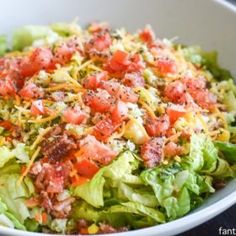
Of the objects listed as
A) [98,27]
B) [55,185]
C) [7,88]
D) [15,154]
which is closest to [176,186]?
Answer: [55,185]

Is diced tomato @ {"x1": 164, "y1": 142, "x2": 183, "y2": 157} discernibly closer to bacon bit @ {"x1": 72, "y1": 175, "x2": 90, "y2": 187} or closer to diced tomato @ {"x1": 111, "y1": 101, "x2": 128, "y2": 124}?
diced tomato @ {"x1": 111, "y1": 101, "x2": 128, "y2": 124}

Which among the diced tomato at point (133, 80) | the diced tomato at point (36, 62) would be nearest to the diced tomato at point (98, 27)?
the diced tomato at point (36, 62)

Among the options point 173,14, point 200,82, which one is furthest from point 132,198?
point 173,14

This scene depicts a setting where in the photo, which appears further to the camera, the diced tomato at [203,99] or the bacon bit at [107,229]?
the diced tomato at [203,99]

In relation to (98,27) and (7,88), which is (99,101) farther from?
(98,27)

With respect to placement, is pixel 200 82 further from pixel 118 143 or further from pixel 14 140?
pixel 14 140

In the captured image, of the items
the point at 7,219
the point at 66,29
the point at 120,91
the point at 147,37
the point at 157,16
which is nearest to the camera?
the point at 7,219

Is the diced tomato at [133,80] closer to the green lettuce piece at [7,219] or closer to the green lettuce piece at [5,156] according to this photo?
the green lettuce piece at [5,156]
